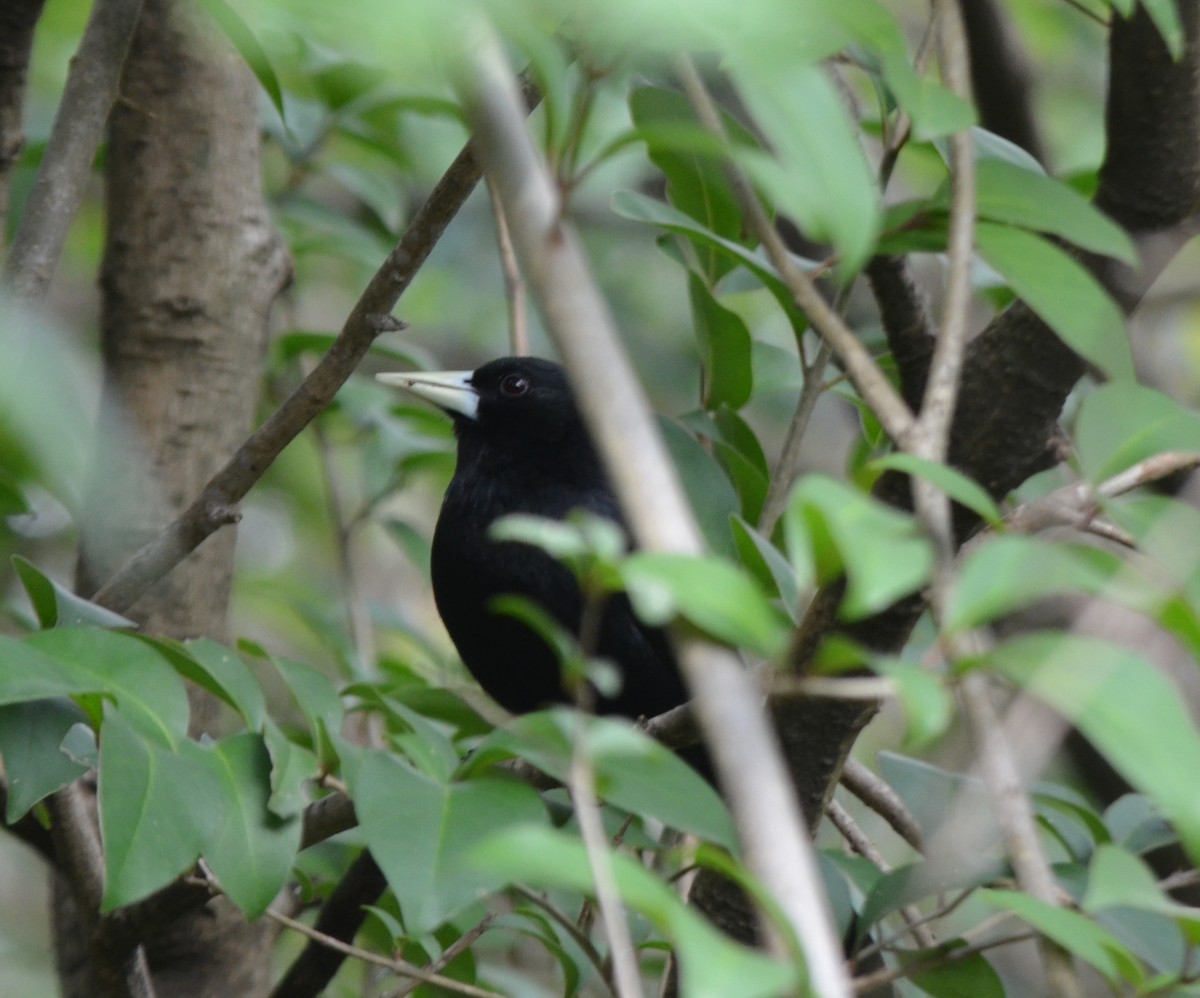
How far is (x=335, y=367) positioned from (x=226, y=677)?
1.32 feet

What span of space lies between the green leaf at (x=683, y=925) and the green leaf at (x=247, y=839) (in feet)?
2.66

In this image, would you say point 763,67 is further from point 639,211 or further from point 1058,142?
point 1058,142

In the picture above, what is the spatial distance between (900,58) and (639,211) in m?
0.98

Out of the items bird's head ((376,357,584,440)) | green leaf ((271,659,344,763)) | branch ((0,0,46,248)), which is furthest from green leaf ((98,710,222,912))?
bird's head ((376,357,584,440))

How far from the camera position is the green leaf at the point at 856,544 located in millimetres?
775

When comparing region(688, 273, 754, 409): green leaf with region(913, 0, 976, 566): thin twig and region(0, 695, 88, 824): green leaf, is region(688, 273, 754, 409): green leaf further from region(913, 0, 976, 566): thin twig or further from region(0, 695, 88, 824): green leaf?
region(0, 695, 88, 824): green leaf

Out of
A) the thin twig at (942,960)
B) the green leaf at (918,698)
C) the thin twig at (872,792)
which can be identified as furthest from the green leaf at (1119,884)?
the thin twig at (872,792)

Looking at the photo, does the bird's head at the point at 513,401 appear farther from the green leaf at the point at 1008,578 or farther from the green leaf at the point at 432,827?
the green leaf at the point at 1008,578

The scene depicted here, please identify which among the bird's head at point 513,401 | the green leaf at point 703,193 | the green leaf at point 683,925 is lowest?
the bird's head at point 513,401

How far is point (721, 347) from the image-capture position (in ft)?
7.64

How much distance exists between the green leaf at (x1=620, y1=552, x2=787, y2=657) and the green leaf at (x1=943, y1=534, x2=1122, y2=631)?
0.11 meters

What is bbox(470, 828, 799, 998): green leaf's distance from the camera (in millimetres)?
724

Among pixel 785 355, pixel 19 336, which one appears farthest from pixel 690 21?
pixel 785 355

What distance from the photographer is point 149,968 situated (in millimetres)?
2420
